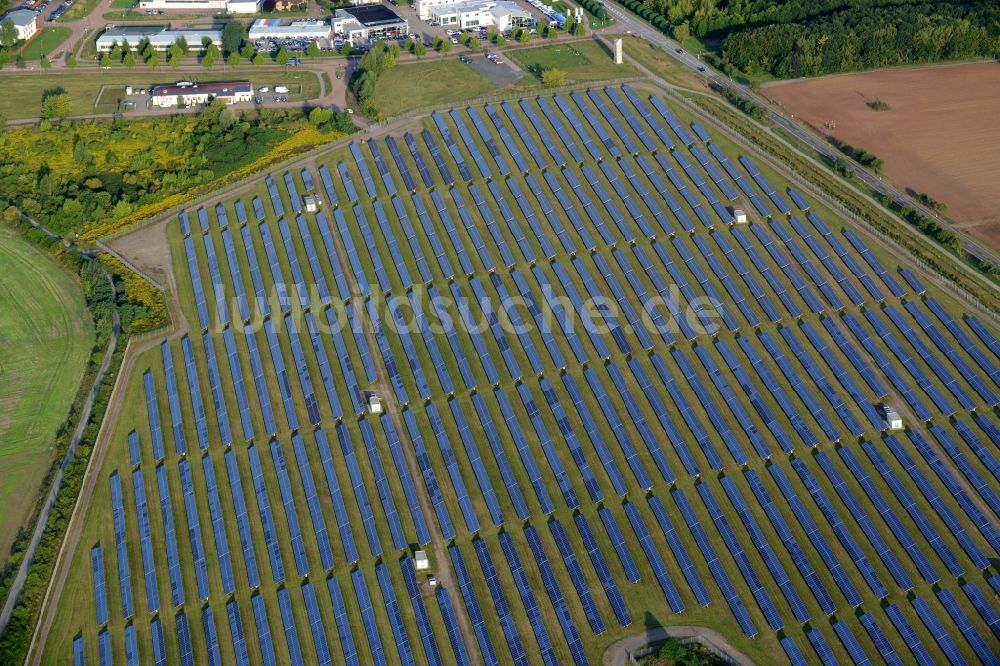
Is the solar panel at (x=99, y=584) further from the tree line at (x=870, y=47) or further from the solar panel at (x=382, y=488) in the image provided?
the tree line at (x=870, y=47)

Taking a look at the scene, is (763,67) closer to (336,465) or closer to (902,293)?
(902,293)

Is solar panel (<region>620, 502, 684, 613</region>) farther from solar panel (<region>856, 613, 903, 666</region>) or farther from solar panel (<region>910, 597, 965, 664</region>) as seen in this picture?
solar panel (<region>910, 597, 965, 664</region>)

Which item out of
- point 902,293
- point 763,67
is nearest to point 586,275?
point 902,293

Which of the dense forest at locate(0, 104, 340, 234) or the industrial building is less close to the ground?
the industrial building

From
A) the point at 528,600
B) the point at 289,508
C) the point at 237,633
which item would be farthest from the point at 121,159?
the point at 528,600

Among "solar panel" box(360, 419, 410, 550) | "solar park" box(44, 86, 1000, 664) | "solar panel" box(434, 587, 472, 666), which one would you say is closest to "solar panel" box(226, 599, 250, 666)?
"solar park" box(44, 86, 1000, 664)
